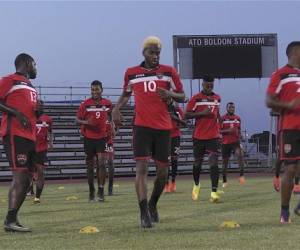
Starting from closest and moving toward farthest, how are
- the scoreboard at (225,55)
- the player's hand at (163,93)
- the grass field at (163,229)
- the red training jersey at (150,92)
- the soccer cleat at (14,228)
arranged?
1. the grass field at (163,229)
2. the soccer cleat at (14,228)
3. the player's hand at (163,93)
4. the red training jersey at (150,92)
5. the scoreboard at (225,55)

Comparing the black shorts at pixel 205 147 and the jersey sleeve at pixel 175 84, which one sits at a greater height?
the jersey sleeve at pixel 175 84

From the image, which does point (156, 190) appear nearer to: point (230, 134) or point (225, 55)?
point (230, 134)

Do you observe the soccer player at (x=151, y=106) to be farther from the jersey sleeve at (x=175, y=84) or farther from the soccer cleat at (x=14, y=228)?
the soccer cleat at (x=14, y=228)

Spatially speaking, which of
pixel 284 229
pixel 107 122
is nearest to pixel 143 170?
pixel 284 229

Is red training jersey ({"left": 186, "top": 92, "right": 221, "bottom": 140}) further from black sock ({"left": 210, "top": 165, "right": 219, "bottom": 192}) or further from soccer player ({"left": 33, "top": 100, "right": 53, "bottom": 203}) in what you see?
soccer player ({"left": 33, "top": 100, "right": 53, "bottom": 203})

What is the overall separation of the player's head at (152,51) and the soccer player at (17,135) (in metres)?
1.41

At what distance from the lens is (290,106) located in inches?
248

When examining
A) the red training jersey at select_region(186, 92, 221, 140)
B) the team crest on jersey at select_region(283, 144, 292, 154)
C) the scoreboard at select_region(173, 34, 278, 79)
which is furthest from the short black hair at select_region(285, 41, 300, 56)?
the scoreboard at select_region(173, 34, 278, 79)

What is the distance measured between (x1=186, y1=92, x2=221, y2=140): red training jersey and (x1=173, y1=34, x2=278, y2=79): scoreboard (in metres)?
22.3

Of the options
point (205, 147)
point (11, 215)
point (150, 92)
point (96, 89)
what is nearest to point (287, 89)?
point (150, 92)

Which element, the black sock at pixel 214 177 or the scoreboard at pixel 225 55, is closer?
the black sock at pixel 214 177

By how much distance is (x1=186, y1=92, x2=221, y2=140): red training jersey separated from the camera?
1074 centimetres

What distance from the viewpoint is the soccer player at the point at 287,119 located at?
6.46m

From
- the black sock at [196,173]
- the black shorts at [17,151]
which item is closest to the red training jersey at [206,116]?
the black sock at [196,173]
